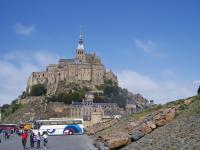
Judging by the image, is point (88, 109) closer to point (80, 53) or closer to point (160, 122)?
point (80, 53)

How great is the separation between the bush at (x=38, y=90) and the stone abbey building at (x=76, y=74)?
67.1 inches

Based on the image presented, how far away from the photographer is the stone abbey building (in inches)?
5566

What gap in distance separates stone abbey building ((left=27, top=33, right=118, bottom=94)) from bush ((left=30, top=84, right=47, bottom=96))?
1.70m

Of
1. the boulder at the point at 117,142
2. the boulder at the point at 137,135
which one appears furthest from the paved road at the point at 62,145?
the boulder at the point at 117,142

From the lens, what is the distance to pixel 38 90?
143625mm

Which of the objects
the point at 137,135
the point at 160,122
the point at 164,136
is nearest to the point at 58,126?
the point at 160,122

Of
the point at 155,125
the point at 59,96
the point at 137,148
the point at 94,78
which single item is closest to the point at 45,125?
the point at 155,125

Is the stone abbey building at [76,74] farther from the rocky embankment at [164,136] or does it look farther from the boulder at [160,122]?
the rocky embankment at [164,136]

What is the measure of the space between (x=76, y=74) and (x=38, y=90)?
13753 mm

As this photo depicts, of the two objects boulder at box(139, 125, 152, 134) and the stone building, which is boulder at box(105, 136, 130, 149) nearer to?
boulder at box(139, 125, 152, 134)

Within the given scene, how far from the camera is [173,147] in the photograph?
803 inches

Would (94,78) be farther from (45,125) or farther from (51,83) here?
(45,125)

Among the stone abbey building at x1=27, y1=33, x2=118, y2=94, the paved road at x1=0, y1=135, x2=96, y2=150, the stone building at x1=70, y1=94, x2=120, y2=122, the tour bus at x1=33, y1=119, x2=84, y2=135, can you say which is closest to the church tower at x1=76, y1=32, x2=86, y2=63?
→ the stone abbey building at x1=27, y1=33, x2=118, y2=94

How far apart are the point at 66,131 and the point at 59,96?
65.2 meters
